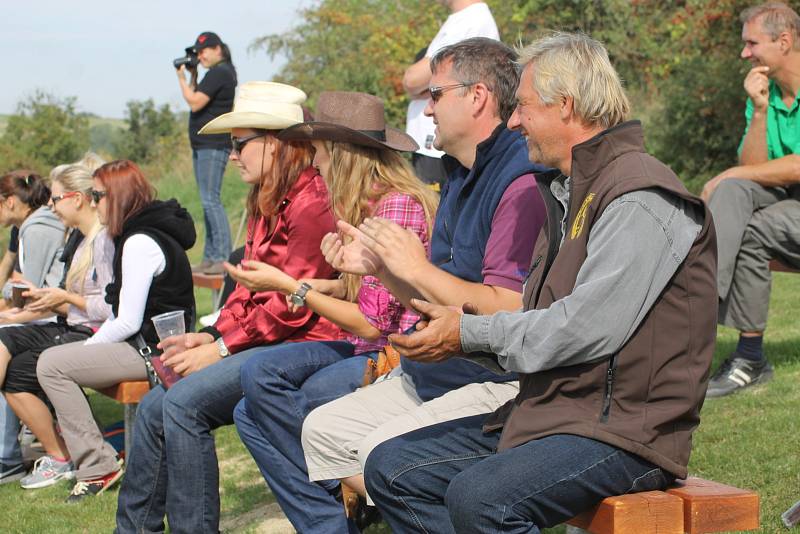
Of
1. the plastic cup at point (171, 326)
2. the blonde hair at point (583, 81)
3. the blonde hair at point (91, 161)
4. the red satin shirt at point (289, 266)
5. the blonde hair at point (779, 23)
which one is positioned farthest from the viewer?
the blonde hair at point (91, 161)

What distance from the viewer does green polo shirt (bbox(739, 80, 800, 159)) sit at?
512cm

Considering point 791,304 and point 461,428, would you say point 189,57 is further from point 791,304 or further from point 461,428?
point 461,428

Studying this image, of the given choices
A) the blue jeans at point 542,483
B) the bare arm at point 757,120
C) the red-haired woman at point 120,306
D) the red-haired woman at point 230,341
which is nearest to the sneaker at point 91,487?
the red-haired woman at point 120,306

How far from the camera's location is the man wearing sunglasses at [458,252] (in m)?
3.09

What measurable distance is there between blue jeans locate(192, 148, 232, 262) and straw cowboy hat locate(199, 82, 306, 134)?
14.7ft

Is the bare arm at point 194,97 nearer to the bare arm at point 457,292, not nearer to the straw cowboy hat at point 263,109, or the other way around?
the straw cowboy hat at point 263,109

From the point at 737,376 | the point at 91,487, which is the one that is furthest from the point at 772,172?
the point at 91,487

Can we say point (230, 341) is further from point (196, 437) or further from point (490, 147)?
point (490, 147)

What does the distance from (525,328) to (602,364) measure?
0.21 m

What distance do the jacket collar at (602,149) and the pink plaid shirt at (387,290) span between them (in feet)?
3.60

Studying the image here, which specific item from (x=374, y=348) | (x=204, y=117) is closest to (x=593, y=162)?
(x=374, y=348)

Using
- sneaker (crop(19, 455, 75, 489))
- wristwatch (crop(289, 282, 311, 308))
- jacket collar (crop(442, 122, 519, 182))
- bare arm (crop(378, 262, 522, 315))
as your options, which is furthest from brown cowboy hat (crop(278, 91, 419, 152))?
sneaker (crop(19, 455, 75, 489))

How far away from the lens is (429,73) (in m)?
5.60

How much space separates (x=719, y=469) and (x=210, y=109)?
6.41m
